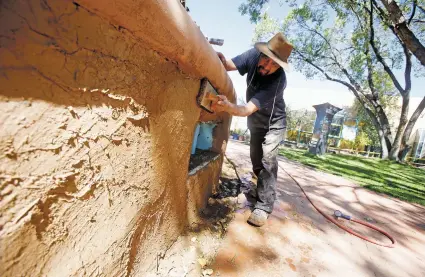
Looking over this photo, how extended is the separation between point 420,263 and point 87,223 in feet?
8.83

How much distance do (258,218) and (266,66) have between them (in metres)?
1.49

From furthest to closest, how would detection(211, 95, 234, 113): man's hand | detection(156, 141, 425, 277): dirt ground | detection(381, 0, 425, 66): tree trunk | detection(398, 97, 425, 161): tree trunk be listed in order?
detection(398, 97, 425, 161): tree trunk → detection(381, 0, 425, 66): tree trunk → detection(211, 95, 234, 113): man's hand → detection(156, 141, 425, 277): dirt ground

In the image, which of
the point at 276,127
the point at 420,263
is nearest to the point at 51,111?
the point at 276,127

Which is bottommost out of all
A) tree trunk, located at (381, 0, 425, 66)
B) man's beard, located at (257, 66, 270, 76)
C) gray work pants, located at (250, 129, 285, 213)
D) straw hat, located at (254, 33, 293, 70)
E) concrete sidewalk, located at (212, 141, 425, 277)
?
concrete sidewalk, located at (212, 141, 425, 277)

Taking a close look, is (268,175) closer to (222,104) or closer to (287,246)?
(287,246)

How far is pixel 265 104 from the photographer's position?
2.30m

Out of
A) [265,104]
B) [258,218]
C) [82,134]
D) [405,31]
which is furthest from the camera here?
[405,31]

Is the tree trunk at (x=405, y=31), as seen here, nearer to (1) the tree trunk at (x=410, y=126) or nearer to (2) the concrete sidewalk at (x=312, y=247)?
(2) the concrete sidewalk at (x=312, y=247)

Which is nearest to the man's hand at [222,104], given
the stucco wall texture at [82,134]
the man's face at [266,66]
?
the stucco wall texture at [82,134]

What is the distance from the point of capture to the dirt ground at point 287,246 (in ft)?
5.12

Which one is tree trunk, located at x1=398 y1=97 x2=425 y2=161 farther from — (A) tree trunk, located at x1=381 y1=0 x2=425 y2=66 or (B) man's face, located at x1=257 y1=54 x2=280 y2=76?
(B) man's face, located at x1=257 y1=54 x2=280 y2=76

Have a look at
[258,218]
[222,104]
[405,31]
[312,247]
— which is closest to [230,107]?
[222,104]

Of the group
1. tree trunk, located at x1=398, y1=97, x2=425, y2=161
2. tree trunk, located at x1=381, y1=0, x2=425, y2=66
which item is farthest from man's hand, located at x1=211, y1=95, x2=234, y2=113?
tree trunk, located at x1=398, y1=97, x2=425, y2=161

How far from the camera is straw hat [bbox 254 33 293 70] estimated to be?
215 centimetres
